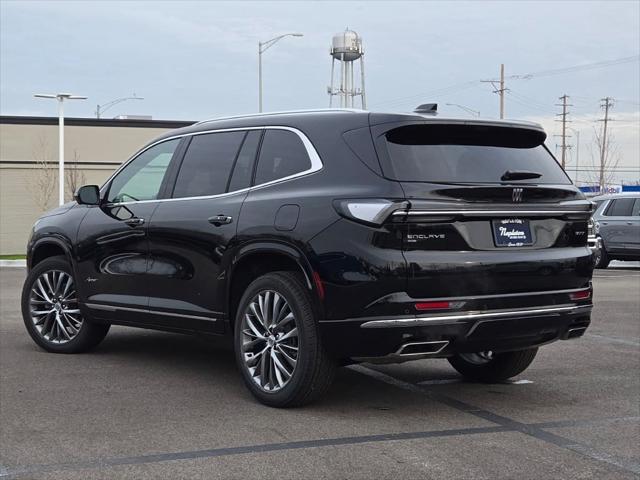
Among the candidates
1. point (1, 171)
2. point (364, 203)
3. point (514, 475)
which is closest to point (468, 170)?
point (364, 203)

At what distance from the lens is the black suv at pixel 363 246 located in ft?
18.1

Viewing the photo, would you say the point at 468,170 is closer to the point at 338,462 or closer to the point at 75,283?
the point at 338,462

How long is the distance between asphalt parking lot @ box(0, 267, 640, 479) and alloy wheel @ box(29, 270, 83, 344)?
0.76 ft

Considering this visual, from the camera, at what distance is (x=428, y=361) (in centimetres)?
806

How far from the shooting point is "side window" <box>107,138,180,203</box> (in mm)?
7445

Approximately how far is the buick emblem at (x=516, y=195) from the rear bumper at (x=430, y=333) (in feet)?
2.22

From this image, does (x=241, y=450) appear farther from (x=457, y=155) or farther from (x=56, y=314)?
(x=56, y=314)

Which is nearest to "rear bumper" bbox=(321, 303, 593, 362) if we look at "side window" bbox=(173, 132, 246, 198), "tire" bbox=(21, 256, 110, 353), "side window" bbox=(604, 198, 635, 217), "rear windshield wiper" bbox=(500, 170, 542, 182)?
"rear windshield wiper" bbox=(500, 170, 542, 182)

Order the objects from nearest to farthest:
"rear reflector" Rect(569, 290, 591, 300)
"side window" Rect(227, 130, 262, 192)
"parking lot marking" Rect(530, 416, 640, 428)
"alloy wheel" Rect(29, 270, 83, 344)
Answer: "parking lot marking" Rect(530, 416, 640, 428) → "rear reflector" Rect(569, 290, 591, 300) → "side window" Rect(227, 130, 262, 192) → "alloy wheel" Rect(29, 270, 83, 344)

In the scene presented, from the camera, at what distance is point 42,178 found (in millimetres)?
41094

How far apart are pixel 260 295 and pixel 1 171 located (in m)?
37.3

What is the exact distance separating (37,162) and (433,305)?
38002mm

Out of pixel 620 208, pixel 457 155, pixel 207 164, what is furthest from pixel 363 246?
pixel 620 208

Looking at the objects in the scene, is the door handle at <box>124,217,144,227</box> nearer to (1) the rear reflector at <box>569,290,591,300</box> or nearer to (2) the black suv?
(2) the black suv
